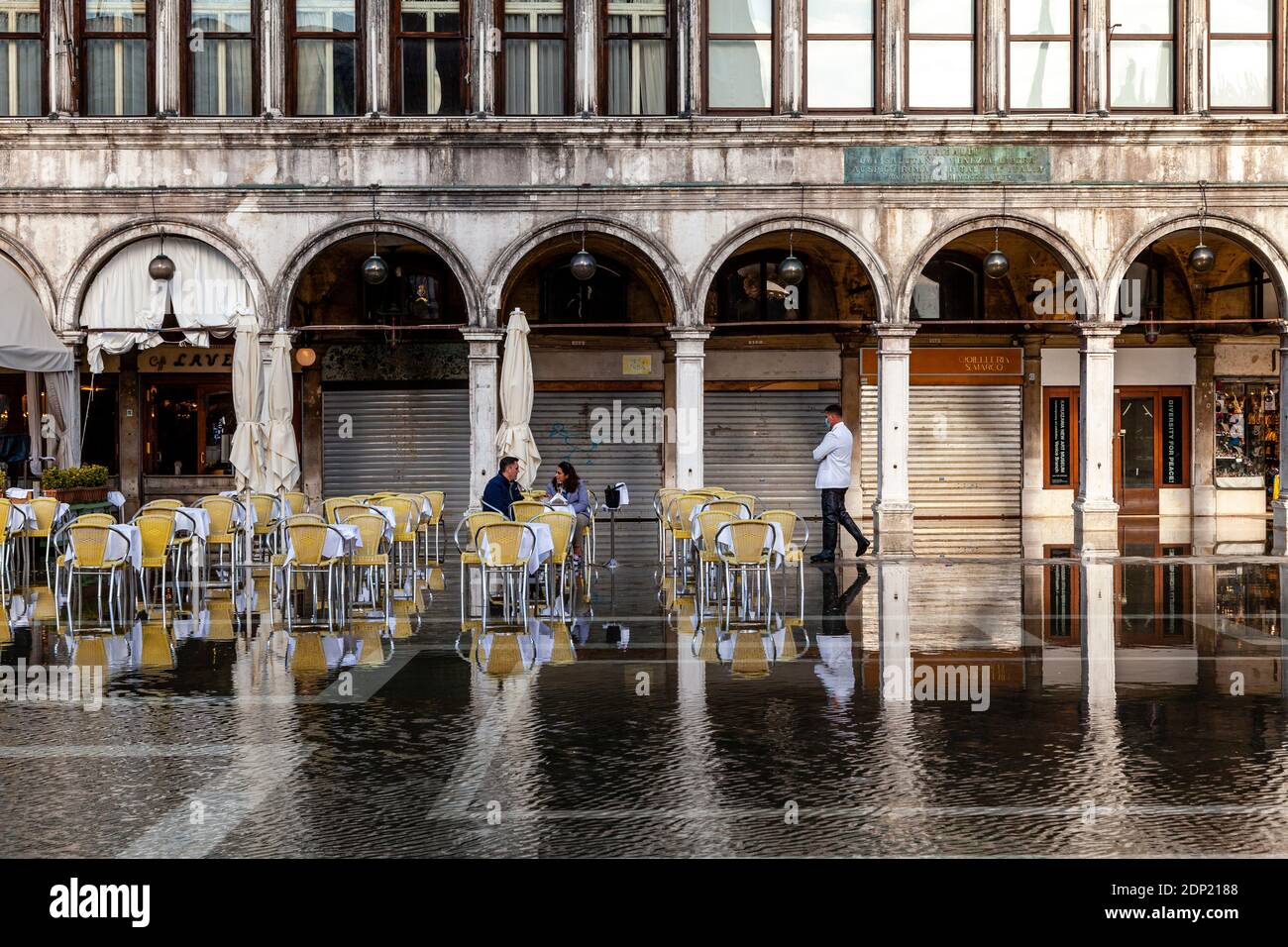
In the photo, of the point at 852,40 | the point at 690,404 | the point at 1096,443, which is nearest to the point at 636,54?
the point at 852,40

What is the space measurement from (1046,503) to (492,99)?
1234 centimetres

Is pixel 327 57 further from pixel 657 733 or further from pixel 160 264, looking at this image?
pixel 657 733

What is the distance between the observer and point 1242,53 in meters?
21.4

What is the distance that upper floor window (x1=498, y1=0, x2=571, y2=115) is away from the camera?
Answer: 846 inches

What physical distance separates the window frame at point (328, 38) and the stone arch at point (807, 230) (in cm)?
570

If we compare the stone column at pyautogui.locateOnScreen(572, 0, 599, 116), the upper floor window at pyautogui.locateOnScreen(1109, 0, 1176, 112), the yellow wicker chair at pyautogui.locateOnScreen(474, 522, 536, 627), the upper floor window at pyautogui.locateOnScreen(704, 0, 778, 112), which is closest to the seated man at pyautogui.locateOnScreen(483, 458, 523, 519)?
the yellow wicker chair at pyautogui.locateOnScreen(474, 522, 536, 627)

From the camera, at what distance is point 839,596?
15.1 metres

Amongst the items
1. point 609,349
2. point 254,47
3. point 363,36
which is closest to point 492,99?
point 363,36

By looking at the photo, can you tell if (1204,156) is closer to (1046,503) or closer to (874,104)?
(874,104)

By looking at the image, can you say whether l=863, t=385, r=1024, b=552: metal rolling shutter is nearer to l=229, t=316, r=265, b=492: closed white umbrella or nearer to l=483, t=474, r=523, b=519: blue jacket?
l=229, t=316, r=265, b=492: closed white umbrella

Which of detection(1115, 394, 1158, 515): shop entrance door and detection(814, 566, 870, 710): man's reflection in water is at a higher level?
detection(1115, 394, 1158, 515): shop entrance door

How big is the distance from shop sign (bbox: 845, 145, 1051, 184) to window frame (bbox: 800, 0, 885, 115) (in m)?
0.79

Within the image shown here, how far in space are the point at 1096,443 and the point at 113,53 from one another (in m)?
15.9

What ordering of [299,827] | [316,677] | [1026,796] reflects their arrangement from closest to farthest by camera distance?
[299,827] < [1026,796] < [316,677]
